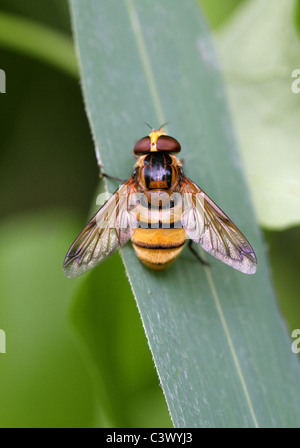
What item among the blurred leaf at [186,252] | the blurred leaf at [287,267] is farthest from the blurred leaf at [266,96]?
the blurred leaf at [287,267]

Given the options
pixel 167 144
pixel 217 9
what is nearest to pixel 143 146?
pixel 167 144

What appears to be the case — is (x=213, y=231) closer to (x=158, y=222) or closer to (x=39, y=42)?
(x=158, y=222)

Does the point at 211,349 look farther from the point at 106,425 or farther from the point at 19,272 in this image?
the point at 19,272

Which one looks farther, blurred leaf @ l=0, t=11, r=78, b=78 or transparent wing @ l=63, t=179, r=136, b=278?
blurred leaf @ l=0, t=11, r=78, b=78

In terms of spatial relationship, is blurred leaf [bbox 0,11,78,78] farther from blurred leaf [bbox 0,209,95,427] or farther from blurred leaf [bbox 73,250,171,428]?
blurred leaf [bbox 73,250,171,428]

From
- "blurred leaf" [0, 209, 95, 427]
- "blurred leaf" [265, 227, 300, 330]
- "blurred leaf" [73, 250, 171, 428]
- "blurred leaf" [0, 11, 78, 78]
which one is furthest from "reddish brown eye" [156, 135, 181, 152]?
"blurred leaf" [0, 11, 78, 78]

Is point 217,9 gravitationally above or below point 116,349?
above

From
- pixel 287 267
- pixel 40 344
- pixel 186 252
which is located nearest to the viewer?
pixel 186 252
